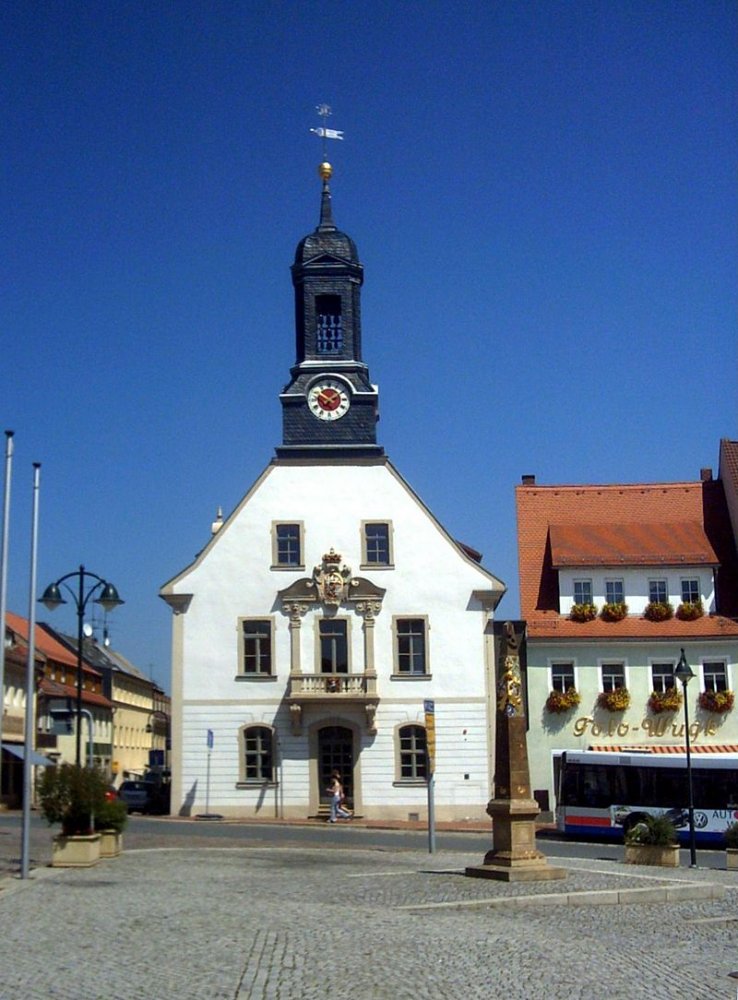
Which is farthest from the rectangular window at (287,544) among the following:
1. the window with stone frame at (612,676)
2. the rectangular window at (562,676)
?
the window with stone frame at (612,676)

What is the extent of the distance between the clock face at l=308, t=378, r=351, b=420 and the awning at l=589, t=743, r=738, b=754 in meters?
14.6

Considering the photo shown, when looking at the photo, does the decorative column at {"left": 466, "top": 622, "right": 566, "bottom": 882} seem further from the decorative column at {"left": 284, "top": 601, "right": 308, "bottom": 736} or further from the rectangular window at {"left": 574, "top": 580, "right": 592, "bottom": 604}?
the rectangular window at {"left": 574, "top": 580, "right": 592, "bottom": 604}

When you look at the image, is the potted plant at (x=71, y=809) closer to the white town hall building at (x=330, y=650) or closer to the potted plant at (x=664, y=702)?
the white town hall building at (x=330, y=650)

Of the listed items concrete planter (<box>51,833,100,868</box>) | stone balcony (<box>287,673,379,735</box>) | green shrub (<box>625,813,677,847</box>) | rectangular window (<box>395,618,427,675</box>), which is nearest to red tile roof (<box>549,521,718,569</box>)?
rectangular window (<box>395,618,427,675</box>)

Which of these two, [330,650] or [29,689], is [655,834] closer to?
[29,689]

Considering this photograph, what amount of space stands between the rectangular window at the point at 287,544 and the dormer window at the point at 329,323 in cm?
699

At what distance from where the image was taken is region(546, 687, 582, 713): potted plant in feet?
151

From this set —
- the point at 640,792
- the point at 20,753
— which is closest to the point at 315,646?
the point at 640,792

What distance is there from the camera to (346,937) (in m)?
15.4

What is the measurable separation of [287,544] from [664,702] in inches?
549

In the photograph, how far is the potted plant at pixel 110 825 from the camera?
2519 cm

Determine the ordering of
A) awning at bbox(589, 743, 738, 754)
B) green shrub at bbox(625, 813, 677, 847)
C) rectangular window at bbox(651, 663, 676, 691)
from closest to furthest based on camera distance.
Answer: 1. green shrub at bbox(625, 813, 677, 847)
2. awning at bbox(589, 743, 738, 754)
3. rectangular window at bbox(651, 663, 676, 691)

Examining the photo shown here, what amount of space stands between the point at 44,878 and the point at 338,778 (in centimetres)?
2367

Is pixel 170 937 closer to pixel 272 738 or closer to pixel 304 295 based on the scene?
pixel 272 738
